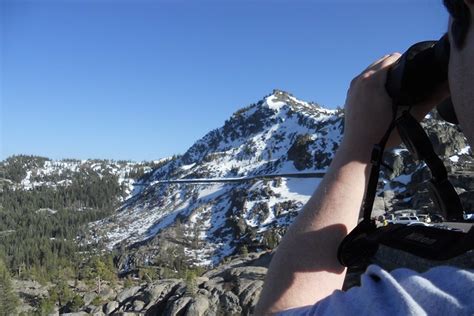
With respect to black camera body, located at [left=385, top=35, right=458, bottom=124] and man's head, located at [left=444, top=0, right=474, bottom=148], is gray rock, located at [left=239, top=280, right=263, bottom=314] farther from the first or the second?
man's head, located at [left=444, top=0, right=474, bottom=148]

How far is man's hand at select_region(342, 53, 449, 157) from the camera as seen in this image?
5.24 feet

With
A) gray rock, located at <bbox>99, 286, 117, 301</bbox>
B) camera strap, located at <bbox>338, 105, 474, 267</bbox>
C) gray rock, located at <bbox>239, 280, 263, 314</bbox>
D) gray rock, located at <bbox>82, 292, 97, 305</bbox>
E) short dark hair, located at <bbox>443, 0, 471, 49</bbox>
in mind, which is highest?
short dark hair, located at <bbox>443, 0, 471, 49</bbox>

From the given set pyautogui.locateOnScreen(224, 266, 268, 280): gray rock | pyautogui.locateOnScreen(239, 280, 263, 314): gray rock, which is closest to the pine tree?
pyautogui.locateOnScreen(224, 266, 268, 280): gray rock

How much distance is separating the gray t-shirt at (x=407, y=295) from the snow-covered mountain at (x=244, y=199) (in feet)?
225

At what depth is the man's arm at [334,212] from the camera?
1375 mm

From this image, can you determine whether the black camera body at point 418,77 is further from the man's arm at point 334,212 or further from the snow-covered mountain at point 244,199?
the snow-covered mountain at point 244,199

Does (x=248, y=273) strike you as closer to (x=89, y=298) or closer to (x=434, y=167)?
(x=434, y=167)

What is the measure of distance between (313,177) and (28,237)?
369 feet

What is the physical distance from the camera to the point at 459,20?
3.63ft

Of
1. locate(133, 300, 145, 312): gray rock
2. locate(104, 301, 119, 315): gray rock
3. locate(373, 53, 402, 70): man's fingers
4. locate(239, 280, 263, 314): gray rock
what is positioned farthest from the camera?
locate(104, 301, 119, 315): gray rock

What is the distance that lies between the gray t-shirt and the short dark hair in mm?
577

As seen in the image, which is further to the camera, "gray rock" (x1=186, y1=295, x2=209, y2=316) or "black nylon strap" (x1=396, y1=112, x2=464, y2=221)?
"gray rock" (x1=186, y1=295, x2=209, y2=316)

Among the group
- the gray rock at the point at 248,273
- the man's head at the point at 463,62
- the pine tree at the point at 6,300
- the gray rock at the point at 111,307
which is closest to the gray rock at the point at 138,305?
the gray rock at the point at 111,307

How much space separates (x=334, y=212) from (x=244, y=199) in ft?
445
